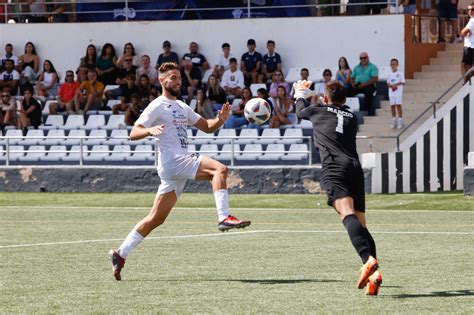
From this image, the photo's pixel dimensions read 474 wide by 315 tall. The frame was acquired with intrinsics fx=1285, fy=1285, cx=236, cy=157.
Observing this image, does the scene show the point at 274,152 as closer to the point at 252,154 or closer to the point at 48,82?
the point at 252,154

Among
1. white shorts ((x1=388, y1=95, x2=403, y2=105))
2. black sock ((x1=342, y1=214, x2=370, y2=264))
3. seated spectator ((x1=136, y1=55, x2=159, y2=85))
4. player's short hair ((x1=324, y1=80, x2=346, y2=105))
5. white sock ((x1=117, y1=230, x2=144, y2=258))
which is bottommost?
white sock ((x1=117, y1=230, x2=144, y2=258))

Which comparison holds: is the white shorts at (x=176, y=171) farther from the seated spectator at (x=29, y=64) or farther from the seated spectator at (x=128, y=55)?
the seated spectator at (x=29, y=64)

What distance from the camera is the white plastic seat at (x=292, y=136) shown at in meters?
26.4

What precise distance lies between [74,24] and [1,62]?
2.29m

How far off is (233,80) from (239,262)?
17260 mm

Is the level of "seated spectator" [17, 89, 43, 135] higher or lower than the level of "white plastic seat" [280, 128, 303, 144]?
higher

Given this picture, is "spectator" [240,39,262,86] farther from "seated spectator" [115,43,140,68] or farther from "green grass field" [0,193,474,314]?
"green grass field" [0,193,474,314]

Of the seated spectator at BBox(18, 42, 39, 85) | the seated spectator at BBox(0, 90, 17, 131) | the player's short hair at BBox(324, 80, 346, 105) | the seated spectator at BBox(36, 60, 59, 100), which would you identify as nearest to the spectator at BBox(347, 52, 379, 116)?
the seated spectator at BBox(36, 60, 59, 100)

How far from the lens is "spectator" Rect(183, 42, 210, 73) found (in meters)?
32.0

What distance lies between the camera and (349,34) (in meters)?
31.1

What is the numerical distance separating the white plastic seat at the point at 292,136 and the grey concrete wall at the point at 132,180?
67cm

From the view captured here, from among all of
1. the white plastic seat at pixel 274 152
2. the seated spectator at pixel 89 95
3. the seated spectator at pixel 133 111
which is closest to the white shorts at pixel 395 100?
the white plastic seat at pixel 274 152

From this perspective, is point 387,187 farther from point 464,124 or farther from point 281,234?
point 281,234

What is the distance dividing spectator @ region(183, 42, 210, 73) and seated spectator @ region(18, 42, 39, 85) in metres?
4.42
